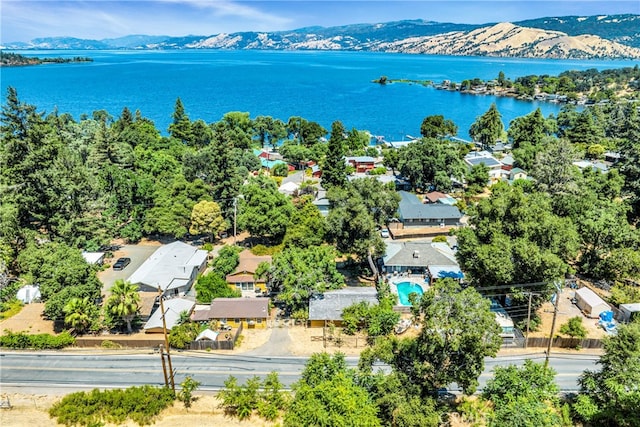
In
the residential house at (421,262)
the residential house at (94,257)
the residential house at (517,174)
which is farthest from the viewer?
the residential house at (517,174)

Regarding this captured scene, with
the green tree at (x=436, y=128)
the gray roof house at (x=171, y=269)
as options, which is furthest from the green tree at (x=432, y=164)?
the gray roof house at (x=171, y=269)

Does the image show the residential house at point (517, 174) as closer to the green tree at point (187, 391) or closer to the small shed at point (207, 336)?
the small shed at point (207, 336)

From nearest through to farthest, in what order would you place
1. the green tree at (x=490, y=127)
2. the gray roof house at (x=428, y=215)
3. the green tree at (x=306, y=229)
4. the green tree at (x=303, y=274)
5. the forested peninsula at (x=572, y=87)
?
the green tree at (x=303, y=274) < the green tree at (x=306, y=229) < the gray roof house at (x=428, y=215) < the green tree at (x=490, y=127) < the forested peninsula at (x=572, y=87)

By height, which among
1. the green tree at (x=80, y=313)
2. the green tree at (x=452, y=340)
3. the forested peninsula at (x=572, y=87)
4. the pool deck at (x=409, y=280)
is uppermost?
the forested peninsula at (x=572, y=87)

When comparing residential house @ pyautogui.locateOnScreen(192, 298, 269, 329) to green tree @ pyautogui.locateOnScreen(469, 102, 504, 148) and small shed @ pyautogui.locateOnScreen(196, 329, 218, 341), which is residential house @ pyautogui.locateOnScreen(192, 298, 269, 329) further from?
green tree @ pyautogui.locateOnScreen(469, 102, 504, 148)

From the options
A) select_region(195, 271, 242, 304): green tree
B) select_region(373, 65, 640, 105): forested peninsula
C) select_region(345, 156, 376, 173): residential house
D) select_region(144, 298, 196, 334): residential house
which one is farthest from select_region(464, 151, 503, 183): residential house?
select_region(373, 65, 640, 105): forested peninsula

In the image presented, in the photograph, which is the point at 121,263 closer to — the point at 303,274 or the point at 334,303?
the point at 303,274

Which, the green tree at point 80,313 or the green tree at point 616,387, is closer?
the green tree at point 616,387
